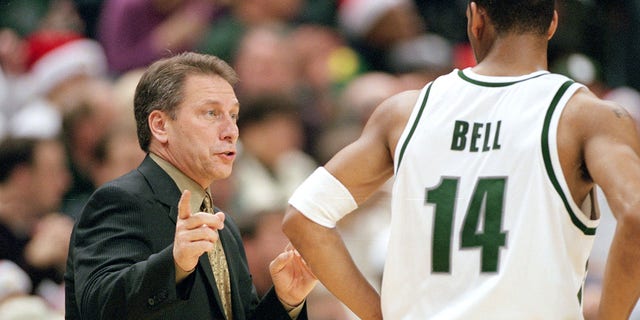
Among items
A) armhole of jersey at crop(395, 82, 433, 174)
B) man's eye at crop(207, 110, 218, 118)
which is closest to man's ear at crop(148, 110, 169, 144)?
man's eye at crop(207, 110, 218, 118)

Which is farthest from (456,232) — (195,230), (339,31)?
(339,31)

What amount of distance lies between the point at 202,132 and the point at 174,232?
0.33 metres

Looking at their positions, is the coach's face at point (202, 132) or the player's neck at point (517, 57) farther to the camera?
the coach's face at point (202, 132)

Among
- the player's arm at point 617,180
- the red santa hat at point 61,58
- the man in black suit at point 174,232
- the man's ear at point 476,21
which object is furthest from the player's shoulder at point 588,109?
the red santa hat at point 61,58

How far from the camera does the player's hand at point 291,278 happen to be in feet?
11.7

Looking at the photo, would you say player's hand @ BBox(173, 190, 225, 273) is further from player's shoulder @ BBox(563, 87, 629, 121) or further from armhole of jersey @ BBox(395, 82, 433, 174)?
player's shoulder @ BBox(563, 87, 629, 121)

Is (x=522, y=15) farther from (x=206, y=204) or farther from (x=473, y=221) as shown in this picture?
(x=206, y=204)

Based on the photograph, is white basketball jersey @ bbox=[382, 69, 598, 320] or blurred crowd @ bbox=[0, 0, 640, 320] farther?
blurred crowd @ bbox=[0, 0, 640, 320]

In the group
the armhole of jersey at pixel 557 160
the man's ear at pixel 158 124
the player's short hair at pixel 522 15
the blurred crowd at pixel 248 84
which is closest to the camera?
the armhole of jersey at pixel 557 160

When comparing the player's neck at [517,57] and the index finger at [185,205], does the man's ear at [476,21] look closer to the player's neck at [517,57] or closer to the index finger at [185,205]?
the player's neck at [517,57]

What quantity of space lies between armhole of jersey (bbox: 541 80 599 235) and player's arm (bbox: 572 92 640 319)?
0.15 ft

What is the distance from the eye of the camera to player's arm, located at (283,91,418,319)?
320 centimetres

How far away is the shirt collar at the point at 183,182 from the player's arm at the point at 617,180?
47.9 inches

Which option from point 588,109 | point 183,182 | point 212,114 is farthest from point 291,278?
point 588,109
